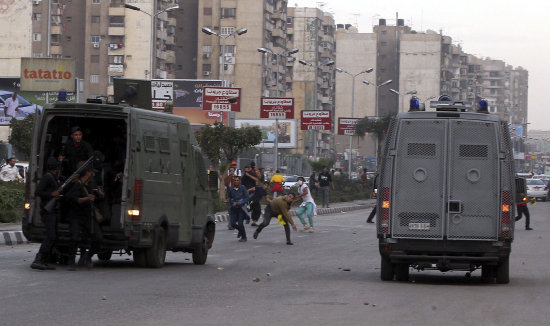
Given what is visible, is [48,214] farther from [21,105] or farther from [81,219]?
[21,105]

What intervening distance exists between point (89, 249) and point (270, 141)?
75.4m

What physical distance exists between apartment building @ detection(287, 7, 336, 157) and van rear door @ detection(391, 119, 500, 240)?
121982 millimetres

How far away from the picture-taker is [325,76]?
6230 inches

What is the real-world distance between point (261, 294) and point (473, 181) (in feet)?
12.2

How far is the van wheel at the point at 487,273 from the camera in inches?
650

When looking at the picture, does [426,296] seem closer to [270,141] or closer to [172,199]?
[172,199]

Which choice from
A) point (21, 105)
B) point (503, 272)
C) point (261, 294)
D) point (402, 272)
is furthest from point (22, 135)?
point (261, 294)

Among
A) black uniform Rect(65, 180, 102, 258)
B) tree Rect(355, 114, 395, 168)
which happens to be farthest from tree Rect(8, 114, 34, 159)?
tree Rect(355, 114, 395, 168)

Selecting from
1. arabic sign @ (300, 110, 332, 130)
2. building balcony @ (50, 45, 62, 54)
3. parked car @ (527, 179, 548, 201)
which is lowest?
parked car @ (527, 179, 548, 201)

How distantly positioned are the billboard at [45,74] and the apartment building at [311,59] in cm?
7365

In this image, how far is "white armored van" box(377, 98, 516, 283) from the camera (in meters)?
15.6

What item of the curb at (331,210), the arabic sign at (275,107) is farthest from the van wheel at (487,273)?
the arabic sign at (275,107)

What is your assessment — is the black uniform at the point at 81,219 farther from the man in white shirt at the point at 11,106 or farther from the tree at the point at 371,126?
the tree at the point at 371,126

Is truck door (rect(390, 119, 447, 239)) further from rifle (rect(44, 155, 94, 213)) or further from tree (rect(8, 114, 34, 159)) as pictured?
tree (rect(8, 114, 34, 159))
